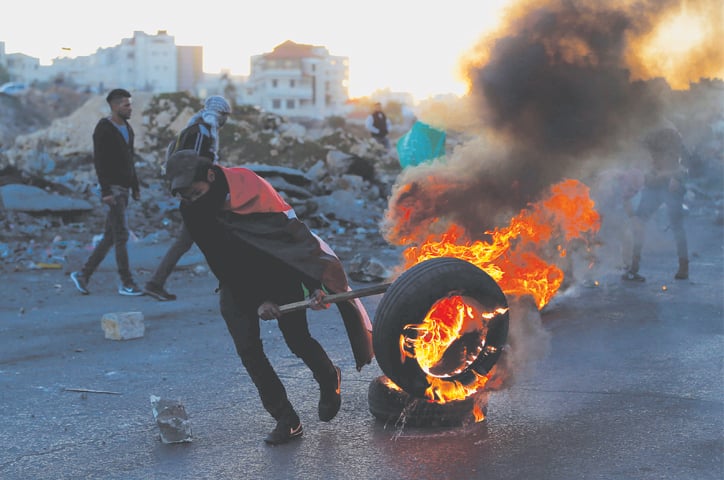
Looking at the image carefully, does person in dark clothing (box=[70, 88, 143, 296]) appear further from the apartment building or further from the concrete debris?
the apartment building

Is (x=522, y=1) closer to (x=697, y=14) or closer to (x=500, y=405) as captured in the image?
(x=697, y=14)

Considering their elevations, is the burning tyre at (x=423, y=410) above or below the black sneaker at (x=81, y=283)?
above

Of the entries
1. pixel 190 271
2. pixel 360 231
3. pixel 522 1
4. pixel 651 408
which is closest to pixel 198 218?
pixel 651 408

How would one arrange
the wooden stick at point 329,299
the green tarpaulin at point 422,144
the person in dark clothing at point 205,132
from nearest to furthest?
the wooden stick at point 329,299 → the person in dark clothing at point 205,132 → the green tarpaulin at point 422,144

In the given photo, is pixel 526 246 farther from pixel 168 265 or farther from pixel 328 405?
pixel 168 265

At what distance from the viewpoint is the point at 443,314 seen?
4.71 m

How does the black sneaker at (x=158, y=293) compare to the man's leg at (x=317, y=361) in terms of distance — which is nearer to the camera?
the man's leg at (x=317, y=361)

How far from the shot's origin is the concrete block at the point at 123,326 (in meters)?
7.36

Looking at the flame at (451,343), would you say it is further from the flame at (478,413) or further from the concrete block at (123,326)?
the concrete block at (123,326)

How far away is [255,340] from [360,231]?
32.9 ft

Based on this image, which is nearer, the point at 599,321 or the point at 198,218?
the point at 198,218

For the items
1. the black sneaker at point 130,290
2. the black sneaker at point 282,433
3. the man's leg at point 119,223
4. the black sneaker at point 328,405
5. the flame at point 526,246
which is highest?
the flame at point 526,246

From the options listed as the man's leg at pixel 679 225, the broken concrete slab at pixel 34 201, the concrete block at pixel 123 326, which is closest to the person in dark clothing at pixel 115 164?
the concrete block at pixel 123 326

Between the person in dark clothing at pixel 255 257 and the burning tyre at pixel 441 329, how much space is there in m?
0.46
